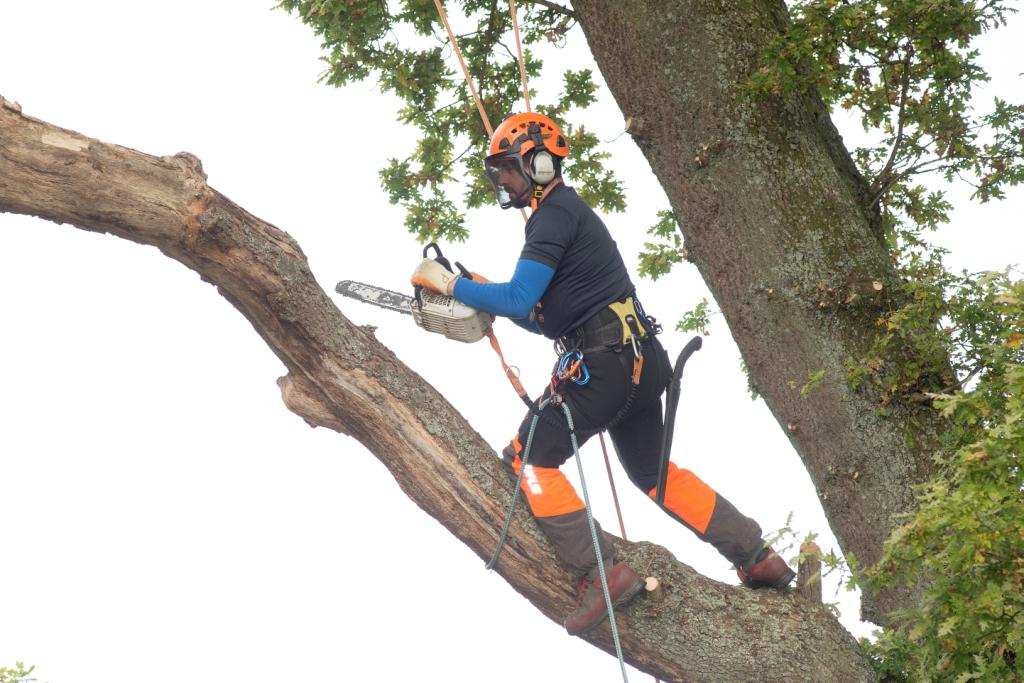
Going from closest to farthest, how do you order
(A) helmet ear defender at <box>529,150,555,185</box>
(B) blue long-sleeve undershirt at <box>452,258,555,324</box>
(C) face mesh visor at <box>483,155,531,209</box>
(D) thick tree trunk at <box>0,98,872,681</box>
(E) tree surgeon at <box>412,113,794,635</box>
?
(D) thick tree trunk at <box>0,98,872,681</box> < (B) blue long-sleeve undershirt at <box>452,258,555,324</box> < (E) tree surgeon at <box>412,113,794,635</box> < (A) helmet ear defender at <box>529,150,555,185</box> < (C) face mesh visor at <box>483,155,531,209</box>

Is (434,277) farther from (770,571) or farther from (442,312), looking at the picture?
(770,571)

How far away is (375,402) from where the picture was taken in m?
5.32

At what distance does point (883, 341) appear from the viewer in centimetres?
569

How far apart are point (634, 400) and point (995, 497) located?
2.00 m

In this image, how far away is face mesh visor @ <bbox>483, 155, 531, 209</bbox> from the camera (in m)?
5.75

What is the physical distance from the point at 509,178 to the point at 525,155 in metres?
0.16

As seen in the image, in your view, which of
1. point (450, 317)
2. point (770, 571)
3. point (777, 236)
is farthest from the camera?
point (777, 236)

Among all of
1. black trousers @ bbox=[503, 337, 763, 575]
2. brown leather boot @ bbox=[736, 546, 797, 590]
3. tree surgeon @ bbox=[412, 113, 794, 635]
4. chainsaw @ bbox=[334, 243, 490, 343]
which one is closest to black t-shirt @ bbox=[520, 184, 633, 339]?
tree surgeon @ bbox=[412, 113, 794, 635]

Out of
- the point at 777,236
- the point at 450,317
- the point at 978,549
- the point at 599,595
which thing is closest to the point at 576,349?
the point at 450,317

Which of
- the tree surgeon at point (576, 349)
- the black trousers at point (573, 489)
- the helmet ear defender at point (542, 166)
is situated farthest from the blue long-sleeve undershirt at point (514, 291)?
the helmet ear defender at point (542, 166)

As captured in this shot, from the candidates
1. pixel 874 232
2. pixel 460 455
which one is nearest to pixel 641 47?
pixel 874 232

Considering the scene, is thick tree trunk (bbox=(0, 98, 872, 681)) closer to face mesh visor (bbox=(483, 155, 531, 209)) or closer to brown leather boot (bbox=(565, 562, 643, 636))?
brown leather boot (bbox=(565, 562, 643, 636))

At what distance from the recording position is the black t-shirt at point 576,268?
18.0 feet

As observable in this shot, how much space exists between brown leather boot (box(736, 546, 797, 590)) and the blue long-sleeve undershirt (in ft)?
6.20
